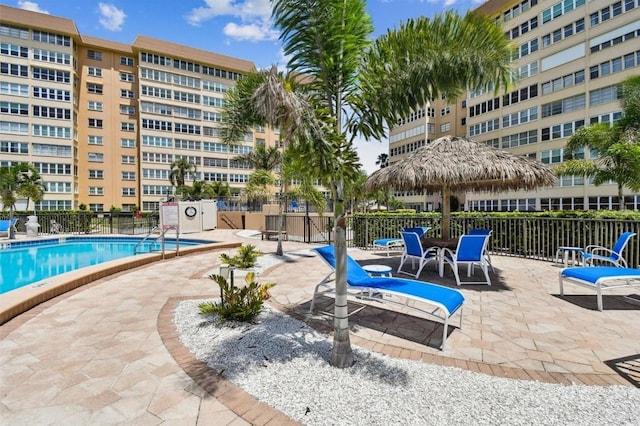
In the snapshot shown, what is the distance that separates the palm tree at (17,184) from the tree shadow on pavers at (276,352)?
22.2 m

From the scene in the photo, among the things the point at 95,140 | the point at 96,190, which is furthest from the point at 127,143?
the point at 96,190

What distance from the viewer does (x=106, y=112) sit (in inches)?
1795

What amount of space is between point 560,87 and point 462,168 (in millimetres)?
33881

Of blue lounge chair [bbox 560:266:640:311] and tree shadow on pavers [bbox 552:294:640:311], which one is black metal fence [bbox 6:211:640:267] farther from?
blue lounge chair [bbox 560:266:640:311]

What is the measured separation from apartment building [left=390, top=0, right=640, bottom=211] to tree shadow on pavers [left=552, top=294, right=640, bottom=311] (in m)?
20.5

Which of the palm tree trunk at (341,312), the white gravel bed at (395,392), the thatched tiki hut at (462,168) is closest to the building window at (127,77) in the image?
the thatched tiki hut at (462,168)

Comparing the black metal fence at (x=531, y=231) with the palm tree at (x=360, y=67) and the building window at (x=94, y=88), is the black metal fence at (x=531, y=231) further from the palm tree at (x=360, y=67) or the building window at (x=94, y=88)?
the building window at (x=94, y=88)

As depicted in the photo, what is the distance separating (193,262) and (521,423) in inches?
366

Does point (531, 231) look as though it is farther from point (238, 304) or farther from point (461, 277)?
point (238, 304)

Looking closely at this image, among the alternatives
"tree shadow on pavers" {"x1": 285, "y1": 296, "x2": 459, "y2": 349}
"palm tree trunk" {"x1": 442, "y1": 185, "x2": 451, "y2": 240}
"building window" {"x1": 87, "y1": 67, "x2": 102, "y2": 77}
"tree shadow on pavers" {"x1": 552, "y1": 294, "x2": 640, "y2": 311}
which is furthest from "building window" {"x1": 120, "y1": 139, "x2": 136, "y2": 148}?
"tree shadow on pavers" {"x1": 552, "y1": 294, "x2": 640, "y2": 311}

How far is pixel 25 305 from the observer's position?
5.16 m

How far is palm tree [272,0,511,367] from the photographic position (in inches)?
133

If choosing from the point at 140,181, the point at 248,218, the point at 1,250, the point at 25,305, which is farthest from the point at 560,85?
the point at 140,181

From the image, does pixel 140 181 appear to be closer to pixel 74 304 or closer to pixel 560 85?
pixel 74 304
